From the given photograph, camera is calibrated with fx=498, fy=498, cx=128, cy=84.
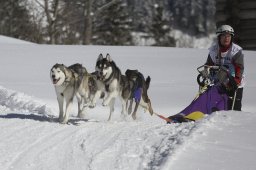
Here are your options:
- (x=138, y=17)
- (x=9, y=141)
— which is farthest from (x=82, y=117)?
(x=138, y=17)

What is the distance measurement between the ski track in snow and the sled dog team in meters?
0.50

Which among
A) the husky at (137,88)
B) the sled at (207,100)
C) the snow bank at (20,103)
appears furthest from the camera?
the snow bank at (20,103)

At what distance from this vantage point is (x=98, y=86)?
7.87m

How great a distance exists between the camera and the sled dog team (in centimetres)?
718

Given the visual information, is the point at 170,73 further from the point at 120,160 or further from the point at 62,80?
the point at 120,160

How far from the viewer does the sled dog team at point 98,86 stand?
718cm

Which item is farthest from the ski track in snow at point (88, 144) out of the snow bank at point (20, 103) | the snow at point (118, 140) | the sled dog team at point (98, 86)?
the snow bank at point (20, 103)

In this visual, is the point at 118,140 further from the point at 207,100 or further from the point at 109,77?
the point at 109,77

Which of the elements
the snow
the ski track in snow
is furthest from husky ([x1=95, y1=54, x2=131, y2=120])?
the ski track in snow

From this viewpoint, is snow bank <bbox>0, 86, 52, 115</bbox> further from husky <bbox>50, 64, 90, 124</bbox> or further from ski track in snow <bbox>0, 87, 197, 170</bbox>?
ski track in snow <bbox>0, 87, 197, 170</bbox>

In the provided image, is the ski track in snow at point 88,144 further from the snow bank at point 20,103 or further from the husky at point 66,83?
the snow bank at point 20,103

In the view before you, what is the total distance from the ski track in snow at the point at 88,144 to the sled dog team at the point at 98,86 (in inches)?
19.7

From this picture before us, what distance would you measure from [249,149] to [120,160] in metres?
1.29

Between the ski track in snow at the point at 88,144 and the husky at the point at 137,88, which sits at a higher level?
the husky at the point at 137,88
